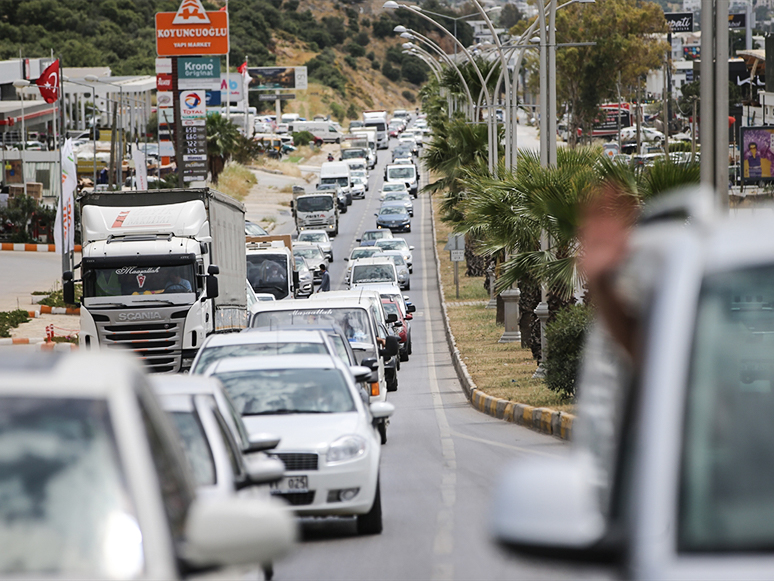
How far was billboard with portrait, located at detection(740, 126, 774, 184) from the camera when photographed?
203 feet

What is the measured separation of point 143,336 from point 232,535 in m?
20.7

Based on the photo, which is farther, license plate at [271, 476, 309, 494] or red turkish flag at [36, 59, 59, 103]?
red turkish flag at [36, 59, 59, 103]

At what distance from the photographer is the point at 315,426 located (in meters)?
10.6

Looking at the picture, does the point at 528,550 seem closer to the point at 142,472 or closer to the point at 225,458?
the point at 142,472

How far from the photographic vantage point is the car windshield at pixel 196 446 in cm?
705

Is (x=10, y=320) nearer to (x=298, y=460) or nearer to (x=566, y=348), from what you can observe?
(x=566, y=348)

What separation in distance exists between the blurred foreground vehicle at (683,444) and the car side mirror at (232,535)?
2.24 feet

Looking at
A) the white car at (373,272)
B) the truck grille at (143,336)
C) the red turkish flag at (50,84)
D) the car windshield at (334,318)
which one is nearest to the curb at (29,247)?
the red turkish flag at (50,84)

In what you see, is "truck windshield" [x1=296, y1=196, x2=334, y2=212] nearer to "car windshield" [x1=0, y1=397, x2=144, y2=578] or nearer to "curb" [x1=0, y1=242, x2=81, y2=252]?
"curb" [x1=0, y1=242, x2=81, y2=252]

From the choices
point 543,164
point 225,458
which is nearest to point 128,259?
point 543,164

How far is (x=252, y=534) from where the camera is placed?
10.9 feet

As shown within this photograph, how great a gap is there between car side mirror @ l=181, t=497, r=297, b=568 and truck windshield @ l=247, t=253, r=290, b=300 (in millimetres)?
30780

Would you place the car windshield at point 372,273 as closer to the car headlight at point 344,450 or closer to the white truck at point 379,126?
the car headlight at point 344,450

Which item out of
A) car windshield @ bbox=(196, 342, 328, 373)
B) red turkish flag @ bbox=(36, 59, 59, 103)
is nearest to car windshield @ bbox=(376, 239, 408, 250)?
red turkish flag @ bbox=(36, 59, 59, 103)
